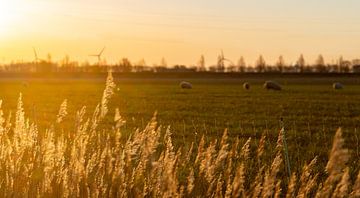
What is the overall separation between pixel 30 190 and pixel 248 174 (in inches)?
176

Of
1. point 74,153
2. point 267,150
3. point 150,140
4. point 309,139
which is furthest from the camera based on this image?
point 309,139

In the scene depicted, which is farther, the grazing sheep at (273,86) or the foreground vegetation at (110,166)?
the grazing sheep at (273,86)

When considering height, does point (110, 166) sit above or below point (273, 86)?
above

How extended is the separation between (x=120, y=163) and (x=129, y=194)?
→ 113cm

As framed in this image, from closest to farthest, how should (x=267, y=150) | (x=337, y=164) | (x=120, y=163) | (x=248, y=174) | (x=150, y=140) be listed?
(x=337, y=164) < (x=150, y=140) < (x=120, y=163) < (x=248, y=174) < (x=267, y=150)

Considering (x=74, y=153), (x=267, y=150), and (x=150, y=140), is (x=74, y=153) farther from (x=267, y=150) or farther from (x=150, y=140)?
(x=267, y=150)

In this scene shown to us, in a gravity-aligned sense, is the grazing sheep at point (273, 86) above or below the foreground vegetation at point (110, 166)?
below

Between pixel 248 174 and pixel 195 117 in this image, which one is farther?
pixel 195 117

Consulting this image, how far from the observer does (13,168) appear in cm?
687

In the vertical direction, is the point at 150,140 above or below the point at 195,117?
above

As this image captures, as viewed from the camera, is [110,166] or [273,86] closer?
[110,166]

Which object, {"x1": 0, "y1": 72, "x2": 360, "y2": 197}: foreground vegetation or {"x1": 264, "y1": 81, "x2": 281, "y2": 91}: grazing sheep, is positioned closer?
{"x1": 0, "y1": 72, "x2": 360, "y2": 197}: foreground vegetation

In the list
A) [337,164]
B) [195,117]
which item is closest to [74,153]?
[337,164]

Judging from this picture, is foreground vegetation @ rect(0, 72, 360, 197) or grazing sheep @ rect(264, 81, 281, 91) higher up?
foreground vegetation @ rect(0, 72, 360, 197)
